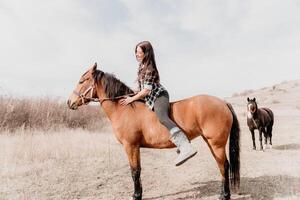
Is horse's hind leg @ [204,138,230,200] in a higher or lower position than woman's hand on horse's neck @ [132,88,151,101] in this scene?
lower

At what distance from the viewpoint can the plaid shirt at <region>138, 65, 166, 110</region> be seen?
5715mm

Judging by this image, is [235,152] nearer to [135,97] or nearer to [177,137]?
[177,137]

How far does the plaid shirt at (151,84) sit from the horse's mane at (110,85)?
0.46 meters

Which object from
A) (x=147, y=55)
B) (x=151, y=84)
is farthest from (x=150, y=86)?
(x=147, y=55)

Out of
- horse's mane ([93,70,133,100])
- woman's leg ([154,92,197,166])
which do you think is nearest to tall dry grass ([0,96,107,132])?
horse's mane ([93,70,133,100])

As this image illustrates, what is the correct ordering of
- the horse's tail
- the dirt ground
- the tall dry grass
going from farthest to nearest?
the tall dry grass < the dirt ground < the horse's tail

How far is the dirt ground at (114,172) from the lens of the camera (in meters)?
6.46

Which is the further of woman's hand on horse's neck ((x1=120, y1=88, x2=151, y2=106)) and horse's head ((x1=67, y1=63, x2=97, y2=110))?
horse's head ((x1=67, y1=63, x2=97, y2=110))

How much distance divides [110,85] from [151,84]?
0.81 m

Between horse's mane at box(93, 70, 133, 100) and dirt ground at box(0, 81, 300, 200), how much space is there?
1969mm

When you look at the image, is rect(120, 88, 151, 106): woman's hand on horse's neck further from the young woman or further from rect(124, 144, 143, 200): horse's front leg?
rect(124, 144, 143, 200): horse's front leg

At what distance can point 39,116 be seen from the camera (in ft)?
47.0

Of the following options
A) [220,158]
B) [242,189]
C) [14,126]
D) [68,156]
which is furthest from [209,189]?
[14,126]

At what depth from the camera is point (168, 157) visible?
1014 centimetres
